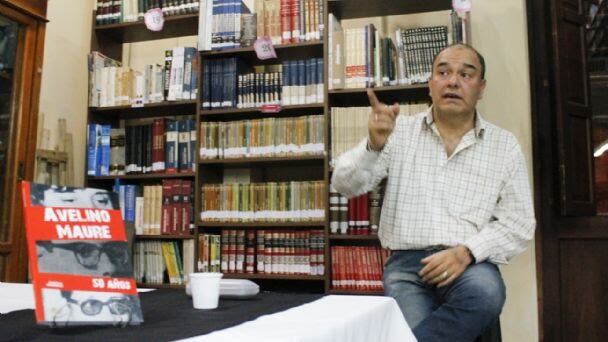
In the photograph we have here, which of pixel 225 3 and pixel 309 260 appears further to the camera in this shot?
pixel 225 3

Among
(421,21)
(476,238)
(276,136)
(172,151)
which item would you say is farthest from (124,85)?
(476,238)

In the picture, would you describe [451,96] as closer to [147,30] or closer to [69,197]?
[69,197]

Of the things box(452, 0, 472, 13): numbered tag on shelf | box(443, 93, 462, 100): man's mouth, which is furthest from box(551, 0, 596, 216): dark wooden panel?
box(443, 93, 462, 100): man's mouth

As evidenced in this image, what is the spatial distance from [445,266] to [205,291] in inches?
35.9

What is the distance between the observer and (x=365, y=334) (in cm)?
84

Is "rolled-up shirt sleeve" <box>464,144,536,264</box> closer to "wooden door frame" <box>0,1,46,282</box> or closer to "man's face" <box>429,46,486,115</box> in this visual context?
"man's face" <box>429,46,486,115</box>

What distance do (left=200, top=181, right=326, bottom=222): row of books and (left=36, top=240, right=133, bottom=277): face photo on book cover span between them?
1949 mm

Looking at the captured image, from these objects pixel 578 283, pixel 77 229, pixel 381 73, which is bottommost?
pixel 578 283

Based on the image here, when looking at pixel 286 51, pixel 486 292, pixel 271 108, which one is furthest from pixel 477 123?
pixel 286 51

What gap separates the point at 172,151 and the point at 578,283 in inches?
88.7

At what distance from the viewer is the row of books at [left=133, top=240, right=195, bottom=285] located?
9.58ft

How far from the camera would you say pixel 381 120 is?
5.20 feet

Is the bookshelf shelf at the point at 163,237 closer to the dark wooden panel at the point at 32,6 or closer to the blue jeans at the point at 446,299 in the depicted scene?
the dark wooden panel at the point at 32,6

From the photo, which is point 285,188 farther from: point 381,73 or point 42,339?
point 42,339
